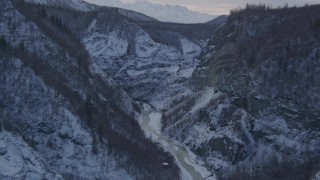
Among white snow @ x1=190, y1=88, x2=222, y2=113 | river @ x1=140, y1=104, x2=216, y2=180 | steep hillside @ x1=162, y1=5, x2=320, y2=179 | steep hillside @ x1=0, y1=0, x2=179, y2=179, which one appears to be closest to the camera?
steep hillside @ x1=0, y1=0, x2=179, y2=179

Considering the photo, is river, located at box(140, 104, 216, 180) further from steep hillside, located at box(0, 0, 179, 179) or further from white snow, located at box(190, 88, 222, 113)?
white snow, located at box(190, 88, 222, 113)

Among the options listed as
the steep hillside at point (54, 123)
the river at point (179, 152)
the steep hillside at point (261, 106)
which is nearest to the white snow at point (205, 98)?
the steep hillside at point (261, 106)

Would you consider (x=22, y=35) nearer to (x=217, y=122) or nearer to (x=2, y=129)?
(x=2, y=129)

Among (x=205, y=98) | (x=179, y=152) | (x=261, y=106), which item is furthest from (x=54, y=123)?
(x=205, y=98)

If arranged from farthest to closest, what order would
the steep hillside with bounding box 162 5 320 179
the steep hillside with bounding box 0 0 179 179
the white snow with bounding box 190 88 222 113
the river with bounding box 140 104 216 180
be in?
the white snow with bounding box 190 88 222 113 < the steep hillside with bounding box 162 5 320 179 < the river with bounding box 140 104 216 180 < the steep hillside with bounding box 0 0 179 179

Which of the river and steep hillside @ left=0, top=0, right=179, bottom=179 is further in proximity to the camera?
the river

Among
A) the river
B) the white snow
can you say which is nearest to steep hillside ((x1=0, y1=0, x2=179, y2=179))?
the river

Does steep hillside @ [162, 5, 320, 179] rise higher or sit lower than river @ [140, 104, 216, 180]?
higher
